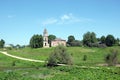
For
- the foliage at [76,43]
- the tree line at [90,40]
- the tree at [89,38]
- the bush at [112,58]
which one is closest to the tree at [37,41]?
the tree line at [90,40]

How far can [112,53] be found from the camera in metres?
57.4

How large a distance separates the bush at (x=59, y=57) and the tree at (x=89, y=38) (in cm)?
7789

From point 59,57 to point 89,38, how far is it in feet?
267

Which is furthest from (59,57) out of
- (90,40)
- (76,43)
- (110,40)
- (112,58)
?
(76,43)

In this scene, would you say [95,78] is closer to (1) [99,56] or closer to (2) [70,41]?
(1) [99,56]

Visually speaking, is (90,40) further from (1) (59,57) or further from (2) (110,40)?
(1) (59,57)

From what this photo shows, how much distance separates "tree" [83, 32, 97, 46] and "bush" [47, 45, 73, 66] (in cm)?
7789

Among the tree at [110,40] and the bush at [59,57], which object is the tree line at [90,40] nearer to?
the tree at [110,40]

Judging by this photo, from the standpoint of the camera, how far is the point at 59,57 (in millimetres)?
61688

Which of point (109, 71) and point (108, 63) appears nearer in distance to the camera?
point (109, 71)

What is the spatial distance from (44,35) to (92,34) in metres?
29.0

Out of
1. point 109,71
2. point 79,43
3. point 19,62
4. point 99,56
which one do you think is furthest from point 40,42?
point 109,71

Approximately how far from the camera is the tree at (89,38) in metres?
141

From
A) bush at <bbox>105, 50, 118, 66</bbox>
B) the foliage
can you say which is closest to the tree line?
the foliage
